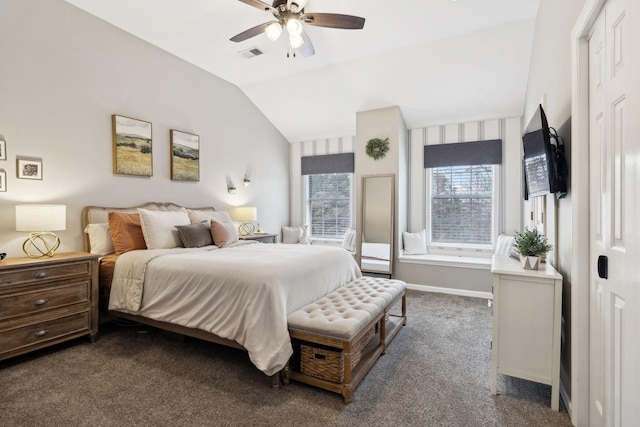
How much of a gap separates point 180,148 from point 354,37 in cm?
263

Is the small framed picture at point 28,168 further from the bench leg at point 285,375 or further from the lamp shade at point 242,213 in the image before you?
the bench leg at point 285,375

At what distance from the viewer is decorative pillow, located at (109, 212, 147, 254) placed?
3.32 meters

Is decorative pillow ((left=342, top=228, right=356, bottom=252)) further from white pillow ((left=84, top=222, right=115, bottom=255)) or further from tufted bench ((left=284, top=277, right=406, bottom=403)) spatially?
white pillow ((left=84, top=222, right=115, bottom=255))

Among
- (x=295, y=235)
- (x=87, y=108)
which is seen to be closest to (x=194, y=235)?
(x=87, y=108)

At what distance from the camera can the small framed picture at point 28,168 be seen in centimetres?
290

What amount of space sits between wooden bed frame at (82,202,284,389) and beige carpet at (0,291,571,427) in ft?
0.61

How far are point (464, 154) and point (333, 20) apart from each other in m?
3.20

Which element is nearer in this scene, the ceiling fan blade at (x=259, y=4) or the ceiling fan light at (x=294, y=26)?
the ceiling fan blade at (x=259, y=4)

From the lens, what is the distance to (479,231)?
16.4 feet

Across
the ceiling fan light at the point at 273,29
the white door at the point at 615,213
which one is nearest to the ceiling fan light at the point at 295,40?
the ceiling fan light at the point at 273,29

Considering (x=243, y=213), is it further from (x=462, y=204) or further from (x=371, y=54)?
(x=462, y=204)

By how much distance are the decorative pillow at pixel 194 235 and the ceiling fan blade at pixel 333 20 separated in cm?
240

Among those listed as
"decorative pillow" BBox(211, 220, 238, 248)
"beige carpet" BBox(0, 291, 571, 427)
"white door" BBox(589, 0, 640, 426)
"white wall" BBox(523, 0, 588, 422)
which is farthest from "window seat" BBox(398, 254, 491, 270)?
"white door" BBox(589, 0, 640, 426)

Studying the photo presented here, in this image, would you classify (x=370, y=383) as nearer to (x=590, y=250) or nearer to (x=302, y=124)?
(x=590, y=250)
